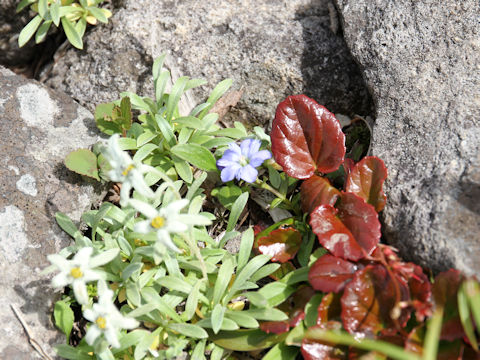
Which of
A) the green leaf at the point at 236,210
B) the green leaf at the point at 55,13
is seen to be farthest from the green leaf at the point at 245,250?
the green leaf at the point at 55,13

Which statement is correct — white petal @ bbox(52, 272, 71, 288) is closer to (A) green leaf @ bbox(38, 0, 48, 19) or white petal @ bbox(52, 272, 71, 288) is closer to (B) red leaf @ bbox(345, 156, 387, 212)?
(B) red leaf @ bbox(345, 156, 387, 212)

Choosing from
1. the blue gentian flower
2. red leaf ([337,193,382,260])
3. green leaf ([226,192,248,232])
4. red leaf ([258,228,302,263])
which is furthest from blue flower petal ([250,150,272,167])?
red leaf ([337,193,382,260])

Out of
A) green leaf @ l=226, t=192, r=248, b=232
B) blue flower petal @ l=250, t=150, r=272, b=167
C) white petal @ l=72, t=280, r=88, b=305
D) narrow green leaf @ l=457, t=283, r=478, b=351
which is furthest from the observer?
green leaf @ l=226, t=192, r=248, b=232

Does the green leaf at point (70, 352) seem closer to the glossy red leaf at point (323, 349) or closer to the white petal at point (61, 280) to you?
the white petal at point (61, 280)

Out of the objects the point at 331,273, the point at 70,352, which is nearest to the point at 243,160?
the point at 331,273

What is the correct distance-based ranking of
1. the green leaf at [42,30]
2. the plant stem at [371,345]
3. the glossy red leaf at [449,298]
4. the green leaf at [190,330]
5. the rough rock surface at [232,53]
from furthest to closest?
1. the green leaf at [42,30]
2. the rough rock surface at [232,53]
3. the green leaf at [190,330]
4. the glossy red leaf at [449,298]
5. the plant stem at [371,345]

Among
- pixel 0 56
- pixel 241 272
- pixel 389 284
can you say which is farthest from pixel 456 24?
pixel 0 56
